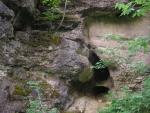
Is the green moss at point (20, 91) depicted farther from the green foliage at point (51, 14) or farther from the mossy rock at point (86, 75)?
the green foliage at point (51, 14)

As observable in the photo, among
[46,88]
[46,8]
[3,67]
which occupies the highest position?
[46,8]

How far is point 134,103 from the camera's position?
826 cm

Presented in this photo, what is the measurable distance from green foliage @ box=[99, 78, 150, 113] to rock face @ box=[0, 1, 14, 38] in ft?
10.4

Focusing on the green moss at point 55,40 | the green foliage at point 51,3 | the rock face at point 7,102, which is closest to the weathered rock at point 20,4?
the green foliage at point 51,3

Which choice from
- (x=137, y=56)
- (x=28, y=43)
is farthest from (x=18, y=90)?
(x=137, y=56)

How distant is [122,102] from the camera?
8578 mm

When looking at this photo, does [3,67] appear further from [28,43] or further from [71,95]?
[71,95]

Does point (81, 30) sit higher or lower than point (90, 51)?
higher

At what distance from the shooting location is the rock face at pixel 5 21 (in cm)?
872

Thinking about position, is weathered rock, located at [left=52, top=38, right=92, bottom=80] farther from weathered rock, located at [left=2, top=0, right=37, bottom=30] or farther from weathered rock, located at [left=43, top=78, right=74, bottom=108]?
weathered rock, located at [left=2, top=0, right=37, bottom=30]

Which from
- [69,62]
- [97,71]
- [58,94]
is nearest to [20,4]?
[69,62]

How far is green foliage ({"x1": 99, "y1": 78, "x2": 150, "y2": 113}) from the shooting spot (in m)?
8.09

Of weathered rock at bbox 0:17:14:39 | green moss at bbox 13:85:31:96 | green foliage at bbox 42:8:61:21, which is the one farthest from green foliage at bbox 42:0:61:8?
green moss at bbox 13:85:31:96

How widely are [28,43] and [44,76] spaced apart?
42.9 inches
